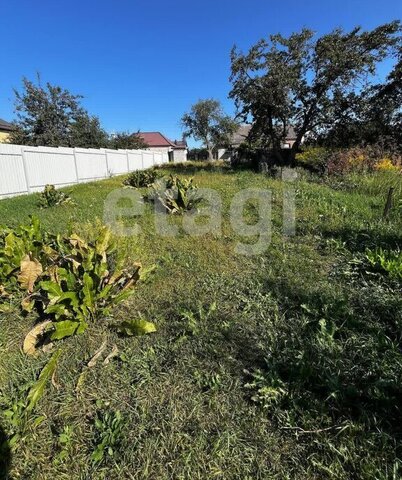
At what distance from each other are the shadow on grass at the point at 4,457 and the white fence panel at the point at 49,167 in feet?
33.6

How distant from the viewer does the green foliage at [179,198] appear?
5711mm

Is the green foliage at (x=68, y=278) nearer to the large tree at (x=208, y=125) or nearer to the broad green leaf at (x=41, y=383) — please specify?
the broad green leaf at (x=41, y=383)

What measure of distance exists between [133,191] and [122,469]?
780 cm

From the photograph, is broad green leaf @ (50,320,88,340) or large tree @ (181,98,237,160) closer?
broad green leaf @ (50,320,88,340)

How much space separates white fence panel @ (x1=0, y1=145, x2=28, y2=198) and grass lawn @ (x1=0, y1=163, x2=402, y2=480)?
26.6 ft

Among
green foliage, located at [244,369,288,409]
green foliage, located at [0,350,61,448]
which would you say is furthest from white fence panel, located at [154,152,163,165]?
green foliage, located at [244,369,288,409]

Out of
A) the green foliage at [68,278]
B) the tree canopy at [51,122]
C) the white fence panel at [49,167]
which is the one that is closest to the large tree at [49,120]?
the tree canopy at [51,122]

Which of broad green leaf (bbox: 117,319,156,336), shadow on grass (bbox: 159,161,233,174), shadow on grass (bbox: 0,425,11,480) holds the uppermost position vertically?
shadow on grass (bbox: 159,161,233,174)

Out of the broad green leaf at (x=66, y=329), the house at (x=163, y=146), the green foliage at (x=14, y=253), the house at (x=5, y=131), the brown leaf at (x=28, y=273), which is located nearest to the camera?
the broad green leaf at (x=66, y=329)

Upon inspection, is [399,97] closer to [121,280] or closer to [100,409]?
[121,280]

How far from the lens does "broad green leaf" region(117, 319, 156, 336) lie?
2.25 m

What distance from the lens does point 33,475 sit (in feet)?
4.64

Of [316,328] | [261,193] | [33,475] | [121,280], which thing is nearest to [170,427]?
[33,475]

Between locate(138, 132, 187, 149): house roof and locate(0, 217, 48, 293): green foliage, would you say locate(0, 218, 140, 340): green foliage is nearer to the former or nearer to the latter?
locate(0, 217, 48, 293): green foliage
